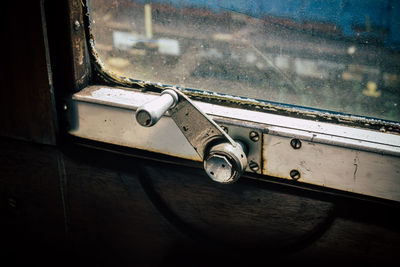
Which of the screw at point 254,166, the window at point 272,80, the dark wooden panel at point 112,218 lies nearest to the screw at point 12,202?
the dark wooden panel at point 112,218

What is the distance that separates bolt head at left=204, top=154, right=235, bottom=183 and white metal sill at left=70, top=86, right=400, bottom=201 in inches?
5.6

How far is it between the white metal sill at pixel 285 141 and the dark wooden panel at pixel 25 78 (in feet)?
0.35

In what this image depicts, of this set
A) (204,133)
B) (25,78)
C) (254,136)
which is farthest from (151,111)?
(25,78)

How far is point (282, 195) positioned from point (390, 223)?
26cm

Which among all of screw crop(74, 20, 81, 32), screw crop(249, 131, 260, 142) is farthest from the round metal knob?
screw crop(74, 20, 81, 32)

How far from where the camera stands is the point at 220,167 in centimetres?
59

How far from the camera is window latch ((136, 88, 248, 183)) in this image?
1.81 feet

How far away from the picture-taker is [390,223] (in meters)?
0.67


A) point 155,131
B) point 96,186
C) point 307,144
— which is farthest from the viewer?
point 96,186

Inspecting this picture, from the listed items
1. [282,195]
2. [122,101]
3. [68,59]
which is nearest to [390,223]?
[282,195]

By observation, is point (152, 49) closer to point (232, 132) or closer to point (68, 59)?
point (68, 59)

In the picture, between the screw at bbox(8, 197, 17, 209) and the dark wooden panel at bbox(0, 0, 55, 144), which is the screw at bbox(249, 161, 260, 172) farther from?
the screw at bbox(8, 197, 17, 209)

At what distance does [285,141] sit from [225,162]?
0.18 meters

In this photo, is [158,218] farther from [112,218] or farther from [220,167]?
[220,167]
